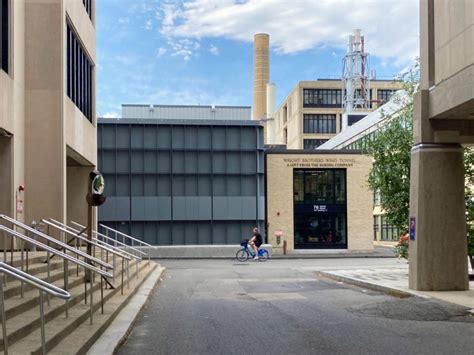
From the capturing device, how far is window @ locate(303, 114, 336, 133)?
92.2 metres

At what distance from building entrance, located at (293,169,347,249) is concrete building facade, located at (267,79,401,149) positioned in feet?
171

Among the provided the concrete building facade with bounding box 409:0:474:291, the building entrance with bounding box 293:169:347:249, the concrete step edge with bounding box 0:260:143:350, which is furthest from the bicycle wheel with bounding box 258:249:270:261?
the concrete step edge with bounding box 0:260:143:350

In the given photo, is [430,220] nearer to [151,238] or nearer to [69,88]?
[69,88]

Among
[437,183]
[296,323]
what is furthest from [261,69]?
[296,323]

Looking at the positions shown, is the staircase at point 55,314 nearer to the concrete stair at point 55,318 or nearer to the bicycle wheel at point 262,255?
the concrete stair at point 55,318

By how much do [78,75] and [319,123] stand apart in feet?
244

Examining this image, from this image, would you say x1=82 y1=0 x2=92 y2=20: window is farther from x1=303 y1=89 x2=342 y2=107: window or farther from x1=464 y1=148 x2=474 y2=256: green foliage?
x1=303 y1=89 x2=342 y2=107: window

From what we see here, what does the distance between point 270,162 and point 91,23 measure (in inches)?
667

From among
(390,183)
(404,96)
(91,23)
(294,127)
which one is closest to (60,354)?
(390,183)

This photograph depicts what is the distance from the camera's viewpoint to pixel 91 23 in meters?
23.5

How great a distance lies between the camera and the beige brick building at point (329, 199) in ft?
125

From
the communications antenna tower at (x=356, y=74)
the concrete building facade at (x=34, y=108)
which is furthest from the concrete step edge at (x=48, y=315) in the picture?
the communications antenna tower at (x=356, y=74)

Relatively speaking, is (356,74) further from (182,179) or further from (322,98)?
(182,179)

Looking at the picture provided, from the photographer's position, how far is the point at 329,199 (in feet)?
128
